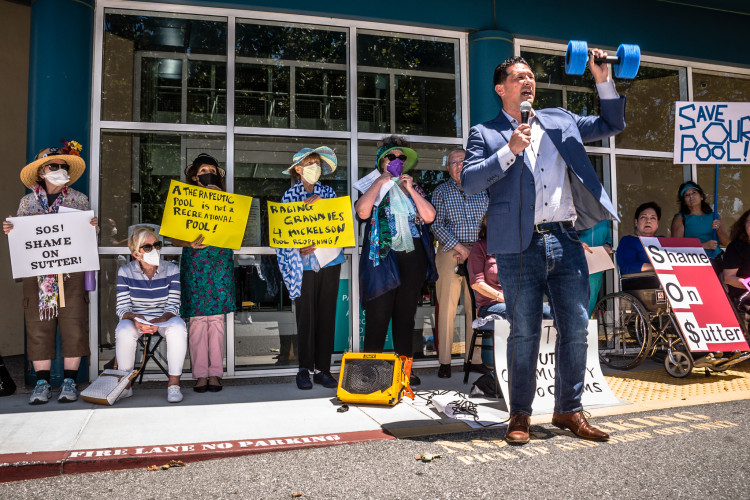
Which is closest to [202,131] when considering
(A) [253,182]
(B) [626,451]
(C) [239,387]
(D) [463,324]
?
(A) [253,182]

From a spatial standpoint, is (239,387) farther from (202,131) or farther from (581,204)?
(581,204)

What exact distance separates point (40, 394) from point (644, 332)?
17.2 feet

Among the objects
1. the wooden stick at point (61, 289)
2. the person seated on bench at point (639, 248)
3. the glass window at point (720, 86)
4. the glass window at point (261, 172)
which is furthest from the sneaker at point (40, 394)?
the glass window at point (720, 86)

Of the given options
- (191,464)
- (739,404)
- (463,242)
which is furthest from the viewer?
(463,242)

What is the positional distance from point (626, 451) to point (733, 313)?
2921 mm

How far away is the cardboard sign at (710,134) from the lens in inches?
247

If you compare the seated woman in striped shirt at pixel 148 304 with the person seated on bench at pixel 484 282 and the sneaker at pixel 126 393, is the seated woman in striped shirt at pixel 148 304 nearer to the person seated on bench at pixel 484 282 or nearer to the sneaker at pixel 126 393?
the sneaker at pixel 126 393

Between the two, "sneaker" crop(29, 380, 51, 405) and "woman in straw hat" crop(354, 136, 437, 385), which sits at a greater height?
"woman in straw hat" crop(354, 136, 437, 385)

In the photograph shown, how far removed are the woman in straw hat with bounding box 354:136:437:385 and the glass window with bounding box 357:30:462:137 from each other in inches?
50.7

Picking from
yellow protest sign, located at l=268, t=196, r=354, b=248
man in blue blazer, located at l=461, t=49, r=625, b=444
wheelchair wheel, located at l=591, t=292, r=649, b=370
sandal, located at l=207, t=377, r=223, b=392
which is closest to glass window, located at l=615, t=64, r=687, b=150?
wheelchair wheel, located at l=591, t=292, r=649, b=370

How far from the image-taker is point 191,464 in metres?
3.21

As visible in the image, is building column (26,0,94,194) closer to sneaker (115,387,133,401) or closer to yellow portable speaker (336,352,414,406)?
sneaker (115,387,133,401)

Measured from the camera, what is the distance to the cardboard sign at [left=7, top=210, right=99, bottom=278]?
4730 millimetres

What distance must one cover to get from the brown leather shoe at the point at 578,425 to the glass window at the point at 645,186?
174 inches
